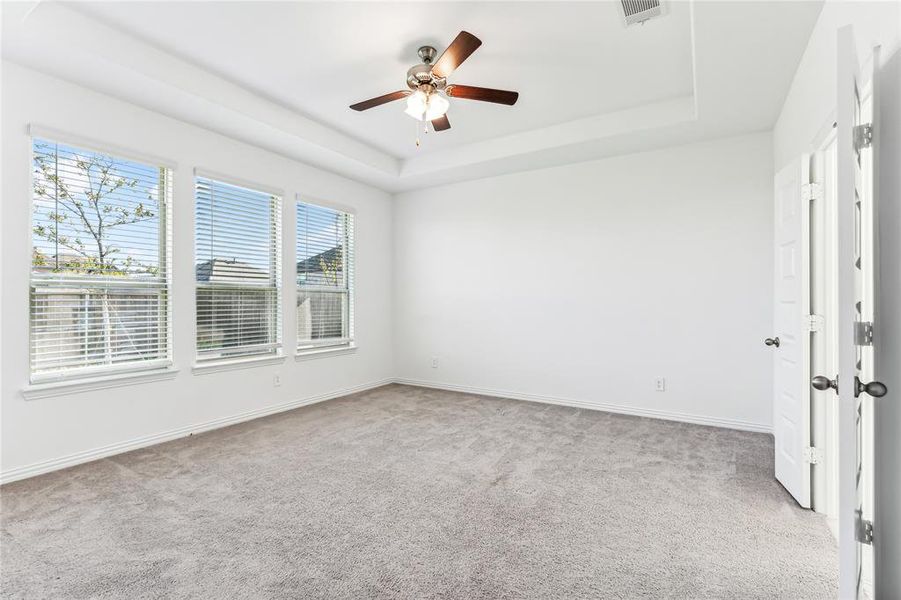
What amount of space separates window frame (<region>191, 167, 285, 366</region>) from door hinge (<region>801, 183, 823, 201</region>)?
14.4 ft

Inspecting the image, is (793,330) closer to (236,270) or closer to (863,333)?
(863,333)

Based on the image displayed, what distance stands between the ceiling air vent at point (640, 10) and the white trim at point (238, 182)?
11.5ft

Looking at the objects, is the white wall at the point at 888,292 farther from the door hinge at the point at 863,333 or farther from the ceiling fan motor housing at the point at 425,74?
the ceiling fan motor housing at the point at 425,74

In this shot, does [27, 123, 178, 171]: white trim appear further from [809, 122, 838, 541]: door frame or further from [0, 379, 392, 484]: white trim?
[809, 122, 838, 541]: door frame

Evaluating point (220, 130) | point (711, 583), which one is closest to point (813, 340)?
point (711, 583)

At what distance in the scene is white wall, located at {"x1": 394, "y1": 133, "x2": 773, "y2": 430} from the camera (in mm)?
3898

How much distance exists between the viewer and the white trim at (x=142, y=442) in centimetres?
280

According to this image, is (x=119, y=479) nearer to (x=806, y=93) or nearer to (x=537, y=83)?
(x=537, y=83)

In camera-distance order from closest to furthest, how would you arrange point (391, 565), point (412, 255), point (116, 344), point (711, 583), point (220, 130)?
point (711, 583) → point (391, 565) → point (116, 344) → point (220, 130) → point (412, 255)

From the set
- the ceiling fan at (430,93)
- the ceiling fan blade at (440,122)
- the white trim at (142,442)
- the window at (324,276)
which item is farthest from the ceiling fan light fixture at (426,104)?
the white trim at (142,442)

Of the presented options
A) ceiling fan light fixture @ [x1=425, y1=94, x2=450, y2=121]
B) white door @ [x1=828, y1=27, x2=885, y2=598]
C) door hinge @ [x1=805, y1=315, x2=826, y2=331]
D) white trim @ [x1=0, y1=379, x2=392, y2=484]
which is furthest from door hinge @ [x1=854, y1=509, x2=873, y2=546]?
white trim @ [x1=0, y1=379, x2=392, y2=484]

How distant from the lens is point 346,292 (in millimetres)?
5406

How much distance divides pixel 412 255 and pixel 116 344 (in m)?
3.49

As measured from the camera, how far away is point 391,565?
1894 mm
